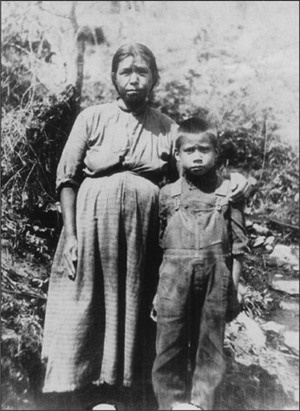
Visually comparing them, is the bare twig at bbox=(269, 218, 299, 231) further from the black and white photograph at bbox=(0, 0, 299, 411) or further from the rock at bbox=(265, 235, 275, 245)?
the rock at bbox=(265, 235, 275, 245)

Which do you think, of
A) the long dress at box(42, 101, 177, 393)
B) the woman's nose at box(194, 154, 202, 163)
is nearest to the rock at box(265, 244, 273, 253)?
the long dress at box(42, 101, 177, 393)

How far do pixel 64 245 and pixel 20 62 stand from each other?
1.46 m

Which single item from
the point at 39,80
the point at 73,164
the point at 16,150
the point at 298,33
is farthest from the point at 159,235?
the point at 298,33

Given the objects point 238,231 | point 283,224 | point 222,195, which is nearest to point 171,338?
point 238,231

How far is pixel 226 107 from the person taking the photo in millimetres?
3137

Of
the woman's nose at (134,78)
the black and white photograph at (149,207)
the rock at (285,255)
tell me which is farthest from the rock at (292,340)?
the woman's nose at (134,78)

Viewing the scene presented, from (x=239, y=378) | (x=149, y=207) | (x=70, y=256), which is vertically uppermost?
(x=149, y=207)

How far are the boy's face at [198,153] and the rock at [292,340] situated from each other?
4.41ft

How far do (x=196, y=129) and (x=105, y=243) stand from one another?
2.28ft

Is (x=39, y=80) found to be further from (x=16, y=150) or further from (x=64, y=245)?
(x=64, y=245)

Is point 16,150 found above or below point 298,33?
below

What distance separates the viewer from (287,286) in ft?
9.66

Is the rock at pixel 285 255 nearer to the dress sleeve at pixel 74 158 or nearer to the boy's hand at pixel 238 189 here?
the boy's hand at pixel 238 189

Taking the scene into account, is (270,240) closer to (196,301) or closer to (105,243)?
(196,301)
